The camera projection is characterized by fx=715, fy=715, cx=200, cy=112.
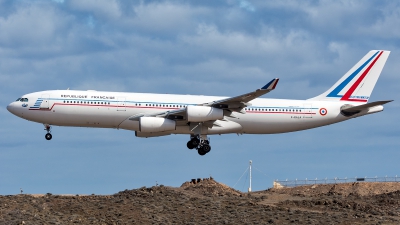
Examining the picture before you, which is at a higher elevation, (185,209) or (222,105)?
(222,105)

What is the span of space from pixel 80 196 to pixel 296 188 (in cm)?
2424

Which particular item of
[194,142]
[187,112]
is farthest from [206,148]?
[187,112]

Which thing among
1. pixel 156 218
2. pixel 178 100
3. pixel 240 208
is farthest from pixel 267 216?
pixel 178 100

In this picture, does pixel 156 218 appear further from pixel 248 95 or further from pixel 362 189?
pixel 362 189

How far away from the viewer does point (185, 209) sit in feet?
151

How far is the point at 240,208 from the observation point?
153 feet

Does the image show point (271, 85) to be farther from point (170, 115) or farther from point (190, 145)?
point (190, 145)

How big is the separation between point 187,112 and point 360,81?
60.0ft

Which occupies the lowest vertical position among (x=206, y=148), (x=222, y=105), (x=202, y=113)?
(x=206, y=148)

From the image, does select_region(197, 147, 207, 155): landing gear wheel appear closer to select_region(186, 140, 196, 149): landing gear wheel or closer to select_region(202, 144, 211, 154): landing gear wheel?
select_region(202, 144, 211, 154): landing gear wheel

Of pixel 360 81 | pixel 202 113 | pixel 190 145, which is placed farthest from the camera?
pixel 360 81

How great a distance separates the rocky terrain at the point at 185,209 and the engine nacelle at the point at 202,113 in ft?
18.7

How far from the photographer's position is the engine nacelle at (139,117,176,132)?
5381cm

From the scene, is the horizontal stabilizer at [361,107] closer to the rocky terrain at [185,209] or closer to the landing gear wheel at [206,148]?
the rocky terrain at [185,209]
